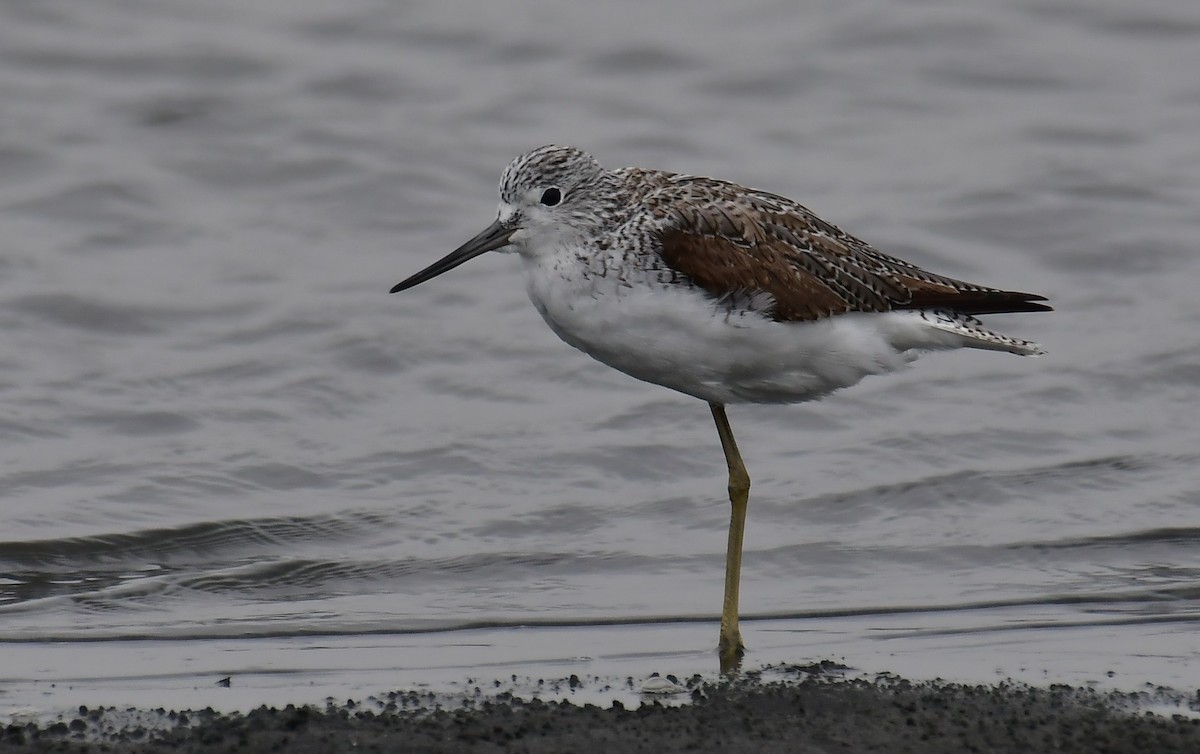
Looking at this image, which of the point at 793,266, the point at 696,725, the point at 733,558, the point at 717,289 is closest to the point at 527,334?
the point at 733,558

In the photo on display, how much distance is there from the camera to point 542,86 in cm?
1697

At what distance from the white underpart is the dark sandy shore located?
4.99ft

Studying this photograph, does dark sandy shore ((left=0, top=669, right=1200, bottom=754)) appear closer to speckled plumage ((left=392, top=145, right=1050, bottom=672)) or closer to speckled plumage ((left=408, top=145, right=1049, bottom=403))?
speckled plumage ((left=392, top=145, right=1050, bottom=672))

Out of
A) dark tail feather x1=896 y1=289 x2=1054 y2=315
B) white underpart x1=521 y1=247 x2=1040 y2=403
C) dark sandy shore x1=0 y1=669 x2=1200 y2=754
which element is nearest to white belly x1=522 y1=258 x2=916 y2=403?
white underpart x1=521 y1=247 x2=1040 y2=403

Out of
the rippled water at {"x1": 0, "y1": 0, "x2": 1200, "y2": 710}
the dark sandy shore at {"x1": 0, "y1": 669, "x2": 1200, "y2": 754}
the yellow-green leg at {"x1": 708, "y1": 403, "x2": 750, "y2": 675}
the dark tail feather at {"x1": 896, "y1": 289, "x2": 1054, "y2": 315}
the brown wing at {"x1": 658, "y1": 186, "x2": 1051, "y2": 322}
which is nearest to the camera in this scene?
the dark sandy shore at {"x1": 0, "y1": 669, "x2": 1200, "y2": 754}

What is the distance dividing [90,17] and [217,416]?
777 centimetres

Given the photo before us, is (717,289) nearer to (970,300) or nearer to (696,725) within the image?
(970,300)

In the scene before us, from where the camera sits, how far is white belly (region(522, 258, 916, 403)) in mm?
7625

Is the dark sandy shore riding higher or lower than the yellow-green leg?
lower

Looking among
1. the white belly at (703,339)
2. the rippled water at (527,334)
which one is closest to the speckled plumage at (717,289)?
the white belly at (703,339)

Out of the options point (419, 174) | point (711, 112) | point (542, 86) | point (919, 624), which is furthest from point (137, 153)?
point (919, 624)

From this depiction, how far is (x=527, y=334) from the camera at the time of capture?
42.5 ft

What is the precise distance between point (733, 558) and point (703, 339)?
137cm

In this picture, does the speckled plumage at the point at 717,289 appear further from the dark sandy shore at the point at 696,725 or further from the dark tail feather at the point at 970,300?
the dark sandy shore at the point at 696,725
